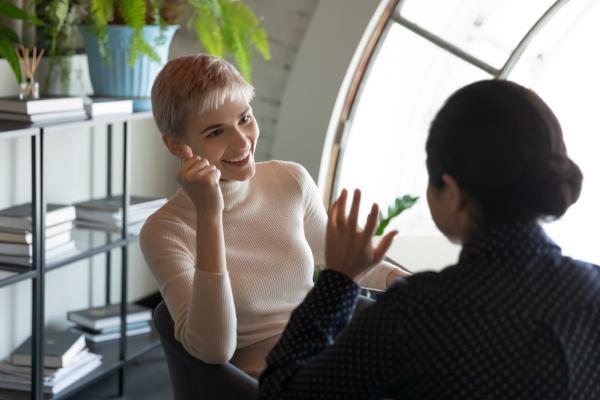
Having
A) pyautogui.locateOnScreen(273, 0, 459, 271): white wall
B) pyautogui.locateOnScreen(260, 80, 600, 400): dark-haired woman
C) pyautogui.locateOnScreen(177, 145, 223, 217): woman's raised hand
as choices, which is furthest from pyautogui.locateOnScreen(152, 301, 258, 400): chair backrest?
pyautogui.locateOnScreen(273, 0, 459, 271): white wall

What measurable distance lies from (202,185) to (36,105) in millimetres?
1319

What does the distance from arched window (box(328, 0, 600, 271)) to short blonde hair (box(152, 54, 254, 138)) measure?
1.93 m

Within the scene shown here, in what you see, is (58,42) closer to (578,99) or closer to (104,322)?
(104,322)

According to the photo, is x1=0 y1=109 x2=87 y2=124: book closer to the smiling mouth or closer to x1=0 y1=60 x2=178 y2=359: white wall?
x1=0 y1=60 x2=178 y2=359: white wall

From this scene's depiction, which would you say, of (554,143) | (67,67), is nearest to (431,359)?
(554,143)

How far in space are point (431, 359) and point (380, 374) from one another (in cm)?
8

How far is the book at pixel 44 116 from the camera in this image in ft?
10.1

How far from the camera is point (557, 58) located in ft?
13.8

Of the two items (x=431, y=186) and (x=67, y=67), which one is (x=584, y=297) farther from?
(x=67, y=67)

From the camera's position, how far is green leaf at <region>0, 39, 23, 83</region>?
3.21 m

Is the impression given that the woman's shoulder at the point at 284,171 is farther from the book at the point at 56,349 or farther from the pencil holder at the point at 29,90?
the book at the point at 56,349

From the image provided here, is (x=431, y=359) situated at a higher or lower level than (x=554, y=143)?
lower

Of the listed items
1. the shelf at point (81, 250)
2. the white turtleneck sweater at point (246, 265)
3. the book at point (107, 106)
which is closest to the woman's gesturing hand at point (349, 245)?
the white turtleneck sweater at point (246, 265)

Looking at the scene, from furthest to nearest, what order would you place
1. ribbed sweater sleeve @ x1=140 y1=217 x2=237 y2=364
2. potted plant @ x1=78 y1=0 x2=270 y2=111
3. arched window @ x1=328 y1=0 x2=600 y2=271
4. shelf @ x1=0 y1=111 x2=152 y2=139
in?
1. arched window @ x1=328 y1=0 x2=600 y2=271
2. potted plant @ x1=78 y1=0 x2=270 y2=111
3. shelf @ x1=0 y1=111 x2=152 y2=139
4. ribbed sweater sleeve @ x1=140 y1=217 x2=237 y2=364
